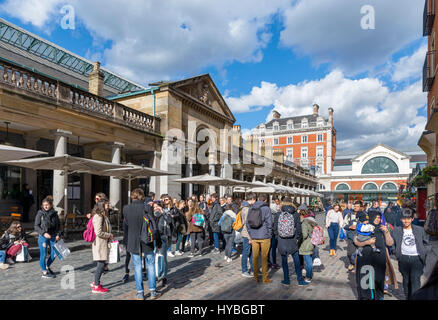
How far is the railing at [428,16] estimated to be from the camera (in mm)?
16364

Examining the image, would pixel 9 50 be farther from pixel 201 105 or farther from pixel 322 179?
pixel 322 179

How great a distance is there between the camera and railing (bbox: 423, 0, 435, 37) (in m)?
16.4

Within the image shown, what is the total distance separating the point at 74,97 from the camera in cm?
1309

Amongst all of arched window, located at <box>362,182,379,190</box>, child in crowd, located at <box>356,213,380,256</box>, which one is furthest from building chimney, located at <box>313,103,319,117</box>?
child in crowd, located at <box>356,213,380,256</box>

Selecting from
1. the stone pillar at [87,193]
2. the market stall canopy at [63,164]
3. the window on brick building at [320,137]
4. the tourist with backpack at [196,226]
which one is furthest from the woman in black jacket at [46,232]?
the window on brick building at [320,137]

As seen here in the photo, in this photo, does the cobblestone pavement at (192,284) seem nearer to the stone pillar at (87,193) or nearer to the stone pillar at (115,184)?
the stone pillar at (115,184)

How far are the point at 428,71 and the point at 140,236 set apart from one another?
19913 millimetres

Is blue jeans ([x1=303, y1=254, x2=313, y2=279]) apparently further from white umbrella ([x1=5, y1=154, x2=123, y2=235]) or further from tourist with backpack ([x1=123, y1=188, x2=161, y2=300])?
white umbrella ([x1=5, y1=154, x2=123, y2=235])

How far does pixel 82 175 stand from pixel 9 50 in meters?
8.87

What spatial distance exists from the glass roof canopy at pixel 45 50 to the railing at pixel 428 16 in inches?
801

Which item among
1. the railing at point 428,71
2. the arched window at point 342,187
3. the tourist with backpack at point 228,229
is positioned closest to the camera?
the tourist with backpack at point 228,229

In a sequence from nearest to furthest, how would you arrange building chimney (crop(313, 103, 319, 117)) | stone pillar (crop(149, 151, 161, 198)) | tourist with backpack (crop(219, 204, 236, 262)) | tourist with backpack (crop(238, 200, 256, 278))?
1. tourist with backpack (crop(238, 200, 256, 278))
2. tourist with backpack (crop(219, 204, 236, 262))
3. stone pillar (crop(149, 151, 161, 198))
4. building chimney (crop(313, 103, 319, 117))

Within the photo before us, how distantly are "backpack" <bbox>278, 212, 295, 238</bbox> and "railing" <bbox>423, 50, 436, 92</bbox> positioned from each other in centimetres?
1574

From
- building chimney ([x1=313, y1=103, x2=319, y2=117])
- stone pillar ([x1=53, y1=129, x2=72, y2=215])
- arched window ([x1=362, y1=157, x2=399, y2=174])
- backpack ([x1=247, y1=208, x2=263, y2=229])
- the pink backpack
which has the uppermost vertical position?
building chimney ([x1=313, y1=103, x2=319, y2=117])
